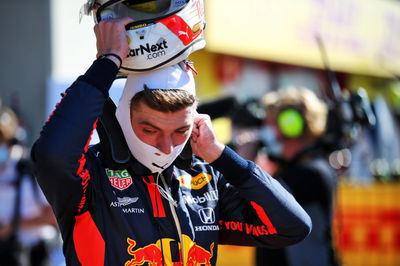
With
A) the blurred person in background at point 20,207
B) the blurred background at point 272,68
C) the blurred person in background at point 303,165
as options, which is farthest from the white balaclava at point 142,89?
the blurred person in background at point 20,207

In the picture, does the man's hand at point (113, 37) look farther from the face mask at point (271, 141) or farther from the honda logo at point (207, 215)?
the face mask at point (271, 141)

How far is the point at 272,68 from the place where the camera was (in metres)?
12.7

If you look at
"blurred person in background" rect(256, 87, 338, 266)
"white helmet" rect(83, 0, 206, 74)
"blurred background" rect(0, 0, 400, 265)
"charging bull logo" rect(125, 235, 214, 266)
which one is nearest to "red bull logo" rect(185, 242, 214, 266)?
"charging bull logo" rect(125, 235, 214, 266)

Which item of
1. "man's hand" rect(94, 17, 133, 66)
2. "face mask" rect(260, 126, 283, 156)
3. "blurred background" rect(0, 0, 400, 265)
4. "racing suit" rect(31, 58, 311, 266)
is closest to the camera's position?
"racing suit" rect(31, 58, 311, 266)

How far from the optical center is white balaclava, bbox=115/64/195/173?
2.51 meters

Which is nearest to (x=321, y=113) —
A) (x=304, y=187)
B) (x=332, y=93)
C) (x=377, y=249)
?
(x=332, y=93)

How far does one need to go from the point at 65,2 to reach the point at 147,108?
6.86 meters

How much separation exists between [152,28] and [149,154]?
1.47 feet

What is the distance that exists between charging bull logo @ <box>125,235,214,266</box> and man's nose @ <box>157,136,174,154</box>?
316mm

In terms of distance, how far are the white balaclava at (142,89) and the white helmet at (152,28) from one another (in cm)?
4

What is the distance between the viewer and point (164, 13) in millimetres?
2502

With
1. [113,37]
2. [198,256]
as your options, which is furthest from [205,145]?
[113,37]

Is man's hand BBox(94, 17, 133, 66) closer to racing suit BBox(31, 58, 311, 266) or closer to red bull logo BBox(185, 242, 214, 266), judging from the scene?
racing suit BBox(31, 58, 311, 266)

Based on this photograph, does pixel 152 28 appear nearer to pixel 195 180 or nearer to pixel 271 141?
pixel 195 180
